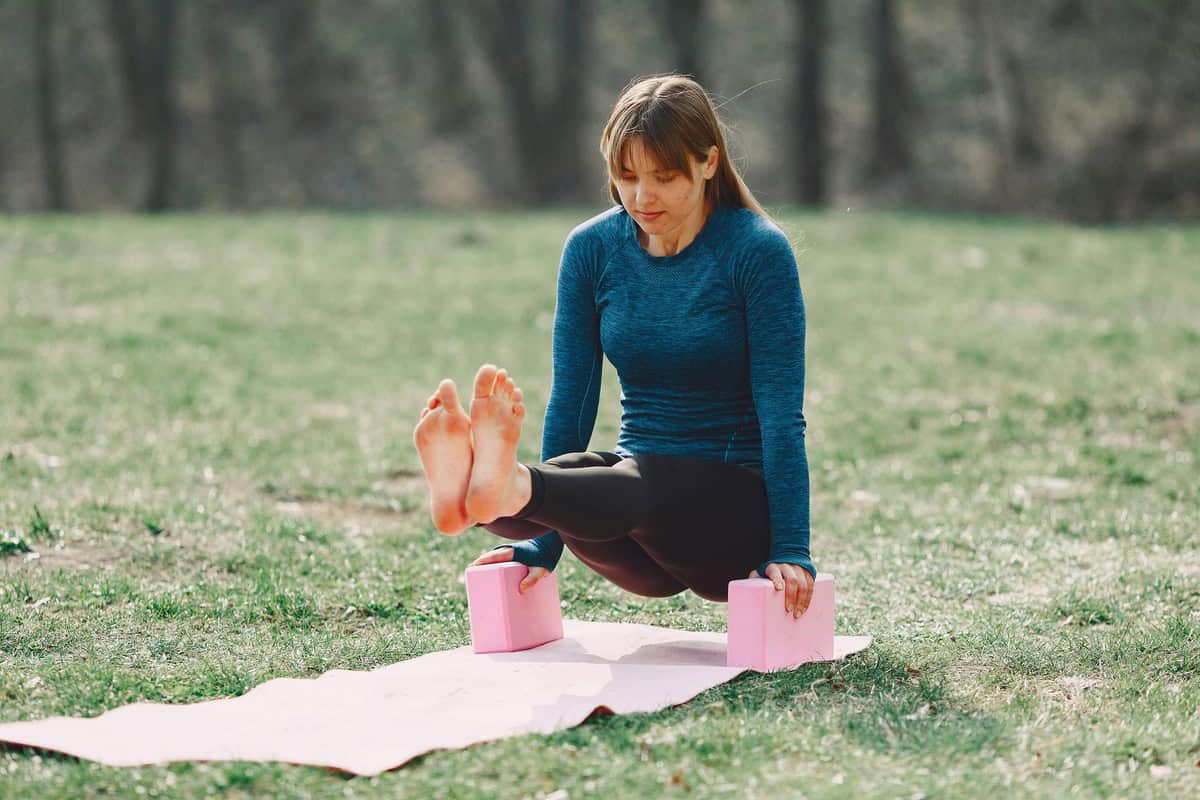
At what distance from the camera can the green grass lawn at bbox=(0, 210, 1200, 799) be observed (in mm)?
3340

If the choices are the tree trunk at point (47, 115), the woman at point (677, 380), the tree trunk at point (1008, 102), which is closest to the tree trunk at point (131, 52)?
the tree trunk at point (47, 115)

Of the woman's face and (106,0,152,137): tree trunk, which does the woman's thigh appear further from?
(106,0,152,137): tree trunk

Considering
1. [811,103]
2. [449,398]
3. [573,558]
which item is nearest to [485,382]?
[449,398]

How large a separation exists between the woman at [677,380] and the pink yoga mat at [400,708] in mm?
288

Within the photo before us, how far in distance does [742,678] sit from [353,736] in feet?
3.54

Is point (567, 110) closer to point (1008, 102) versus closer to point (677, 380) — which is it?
point (1008, 102)

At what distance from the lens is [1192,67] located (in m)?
20.0

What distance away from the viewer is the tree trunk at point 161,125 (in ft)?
73.7

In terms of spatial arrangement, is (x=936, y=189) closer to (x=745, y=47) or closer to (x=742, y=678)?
(x=745, y=47)

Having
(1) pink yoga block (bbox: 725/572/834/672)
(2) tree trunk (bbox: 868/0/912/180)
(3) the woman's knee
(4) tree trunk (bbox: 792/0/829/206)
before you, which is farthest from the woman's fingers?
(2) tree trunk (bbox: 868/0/912/180)

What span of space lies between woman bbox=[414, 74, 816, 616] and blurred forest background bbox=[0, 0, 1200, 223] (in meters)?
14.4

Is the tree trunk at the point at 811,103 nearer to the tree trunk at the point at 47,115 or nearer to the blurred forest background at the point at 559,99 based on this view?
the blurred forest background at the point at 559,99

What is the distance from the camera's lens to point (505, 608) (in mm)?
4242

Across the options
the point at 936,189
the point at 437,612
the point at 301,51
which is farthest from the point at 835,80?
the point at 437,612
